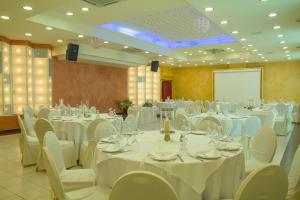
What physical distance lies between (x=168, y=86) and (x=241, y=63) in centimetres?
605

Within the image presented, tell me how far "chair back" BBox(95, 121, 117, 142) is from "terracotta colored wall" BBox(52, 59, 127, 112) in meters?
8.19

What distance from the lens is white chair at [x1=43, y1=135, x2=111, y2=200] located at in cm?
217

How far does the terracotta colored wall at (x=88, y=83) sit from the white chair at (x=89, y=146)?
7313mm

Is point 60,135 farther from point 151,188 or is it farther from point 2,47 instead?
point 2,47

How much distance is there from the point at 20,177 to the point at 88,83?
9.02 m

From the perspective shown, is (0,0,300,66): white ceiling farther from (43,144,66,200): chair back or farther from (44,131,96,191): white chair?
(43,144,66,200): chair back

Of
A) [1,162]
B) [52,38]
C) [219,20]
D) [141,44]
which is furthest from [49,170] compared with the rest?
[141,44]

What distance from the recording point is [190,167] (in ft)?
7.45

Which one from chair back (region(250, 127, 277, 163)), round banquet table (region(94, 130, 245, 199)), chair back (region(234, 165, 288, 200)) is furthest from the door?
chair back (region(234, 165, 288, 200))

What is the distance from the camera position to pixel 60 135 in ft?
17.7

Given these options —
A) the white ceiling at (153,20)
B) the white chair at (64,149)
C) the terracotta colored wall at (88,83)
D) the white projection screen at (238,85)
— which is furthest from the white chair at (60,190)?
the white projection screen at (238,85)

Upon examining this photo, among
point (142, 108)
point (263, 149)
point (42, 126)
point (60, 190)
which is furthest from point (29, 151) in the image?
point (142, 108)

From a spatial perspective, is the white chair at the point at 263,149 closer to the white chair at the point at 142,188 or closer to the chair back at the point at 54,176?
the white chair at the point at 142,188

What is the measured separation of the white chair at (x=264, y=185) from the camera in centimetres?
163
